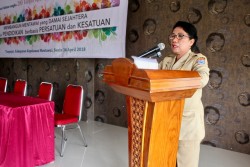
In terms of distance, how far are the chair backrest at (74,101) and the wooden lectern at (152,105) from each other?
76.7 inches

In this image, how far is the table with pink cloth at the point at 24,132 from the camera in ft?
7.32

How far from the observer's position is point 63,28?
13.8 ft

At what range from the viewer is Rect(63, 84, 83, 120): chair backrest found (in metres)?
3.07

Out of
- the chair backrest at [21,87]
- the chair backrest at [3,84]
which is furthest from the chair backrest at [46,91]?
the chair backrest at [3,84]

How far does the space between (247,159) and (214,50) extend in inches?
53.6

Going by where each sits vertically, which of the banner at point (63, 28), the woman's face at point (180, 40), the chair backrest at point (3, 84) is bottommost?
the chair backrest at point (3, 84)

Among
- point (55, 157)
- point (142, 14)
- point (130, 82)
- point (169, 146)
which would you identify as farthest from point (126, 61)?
point (142, 14)

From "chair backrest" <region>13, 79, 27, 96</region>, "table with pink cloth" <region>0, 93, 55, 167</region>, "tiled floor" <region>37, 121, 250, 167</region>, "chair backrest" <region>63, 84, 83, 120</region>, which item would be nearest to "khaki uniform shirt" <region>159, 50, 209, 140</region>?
"tiled floor" <region>37, 121, 250, 167</region>

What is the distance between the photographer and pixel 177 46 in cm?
137

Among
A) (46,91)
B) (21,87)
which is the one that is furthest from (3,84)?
(46,91)

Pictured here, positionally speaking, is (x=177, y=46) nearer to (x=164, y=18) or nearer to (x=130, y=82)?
(x=130, y=82)

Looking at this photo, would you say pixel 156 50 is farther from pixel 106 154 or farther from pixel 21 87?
pixel 21 87

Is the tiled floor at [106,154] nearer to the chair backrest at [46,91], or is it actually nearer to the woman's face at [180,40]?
the chair backrest at [46,91]

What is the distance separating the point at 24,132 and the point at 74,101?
3.05 ft
